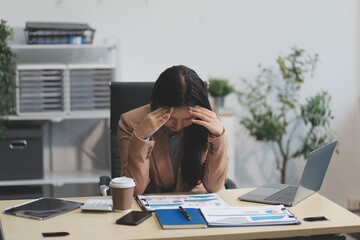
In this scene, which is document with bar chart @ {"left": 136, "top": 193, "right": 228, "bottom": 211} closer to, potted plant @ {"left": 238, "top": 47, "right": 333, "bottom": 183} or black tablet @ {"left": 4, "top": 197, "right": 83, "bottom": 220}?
black tablet @ {"left": 4, "top": 197, "right": 83, "bottom": 220}

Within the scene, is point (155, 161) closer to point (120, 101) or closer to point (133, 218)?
point (120, 101)

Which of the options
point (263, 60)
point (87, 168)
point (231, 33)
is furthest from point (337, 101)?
point (87, 168)

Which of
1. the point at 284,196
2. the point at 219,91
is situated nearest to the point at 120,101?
the point at 284,196

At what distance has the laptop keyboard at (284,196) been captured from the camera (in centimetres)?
209

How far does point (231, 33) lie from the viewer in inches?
156

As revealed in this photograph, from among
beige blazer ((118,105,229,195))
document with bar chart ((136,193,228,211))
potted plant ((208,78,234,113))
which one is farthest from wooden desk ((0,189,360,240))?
potted plant ((208,78,234,113))

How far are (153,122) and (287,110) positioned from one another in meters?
2.08

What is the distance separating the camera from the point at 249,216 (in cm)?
188

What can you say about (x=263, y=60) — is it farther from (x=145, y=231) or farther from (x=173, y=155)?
(x=145, y=231)

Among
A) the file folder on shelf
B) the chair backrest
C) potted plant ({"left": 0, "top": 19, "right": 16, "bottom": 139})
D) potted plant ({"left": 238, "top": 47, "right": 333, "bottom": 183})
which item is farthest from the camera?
potted plant ({"left": 238, "top": 47, "right": 333, "bottom": 183})

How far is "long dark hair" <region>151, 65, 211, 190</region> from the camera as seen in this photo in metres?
2.19

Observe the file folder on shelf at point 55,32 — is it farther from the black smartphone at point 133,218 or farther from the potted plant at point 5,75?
the black smartphone at point 133,218

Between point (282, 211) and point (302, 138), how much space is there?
2.28 m

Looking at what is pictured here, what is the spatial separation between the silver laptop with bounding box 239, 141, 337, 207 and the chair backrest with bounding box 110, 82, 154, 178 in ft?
2.32
